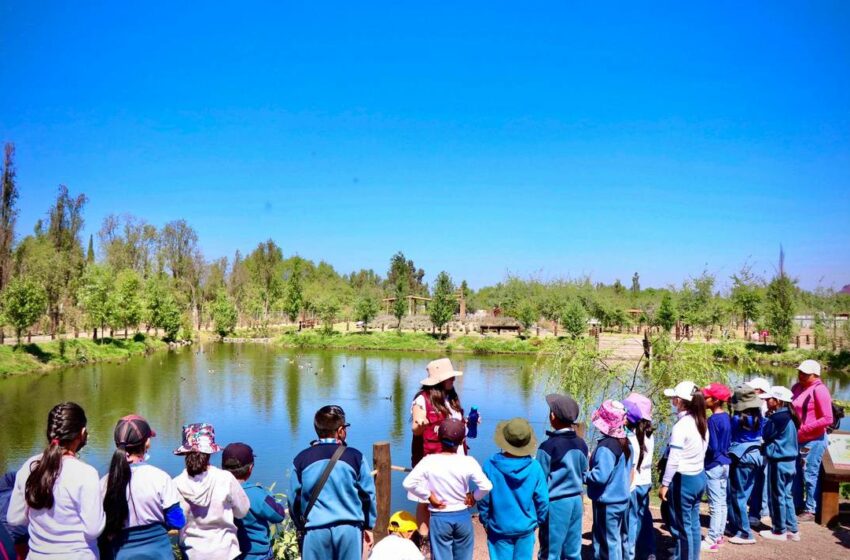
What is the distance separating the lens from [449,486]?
11.0 feet

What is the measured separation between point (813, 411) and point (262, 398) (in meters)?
18.3

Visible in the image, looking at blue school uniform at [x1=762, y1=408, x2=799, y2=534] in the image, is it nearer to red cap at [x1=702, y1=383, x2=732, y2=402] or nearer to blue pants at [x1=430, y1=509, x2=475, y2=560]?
red cap at [x1=702, y1=383, x2=732, y2=402]

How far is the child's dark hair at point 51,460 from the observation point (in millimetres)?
2621

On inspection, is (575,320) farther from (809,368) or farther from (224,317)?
(809,368)

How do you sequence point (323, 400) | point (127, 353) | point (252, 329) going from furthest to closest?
point (252, 329)
point (127, 353)
point (323, 400)

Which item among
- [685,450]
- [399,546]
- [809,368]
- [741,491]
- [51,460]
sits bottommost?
[741,491]

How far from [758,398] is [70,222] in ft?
145

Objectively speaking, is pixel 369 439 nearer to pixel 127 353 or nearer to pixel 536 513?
pixel 536 513

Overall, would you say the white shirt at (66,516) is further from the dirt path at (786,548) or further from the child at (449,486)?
the dirt path at (786,548)

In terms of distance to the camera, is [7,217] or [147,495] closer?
[147,495]

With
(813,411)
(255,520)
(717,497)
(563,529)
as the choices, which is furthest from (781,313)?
(255,520)

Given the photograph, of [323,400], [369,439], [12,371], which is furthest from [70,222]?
[369,439]

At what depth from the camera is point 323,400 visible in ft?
68.6

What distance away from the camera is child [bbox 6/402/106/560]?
2.66 metres
